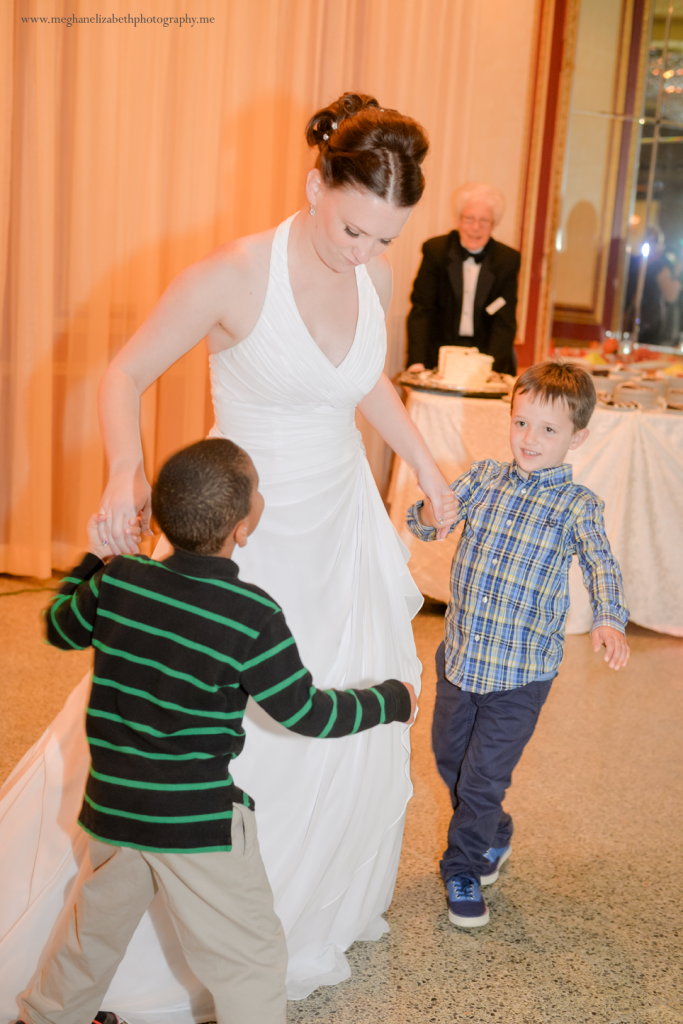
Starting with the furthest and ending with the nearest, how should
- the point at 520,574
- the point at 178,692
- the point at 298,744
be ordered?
the point at 520,574, the point at 298,744, the point at 178,692

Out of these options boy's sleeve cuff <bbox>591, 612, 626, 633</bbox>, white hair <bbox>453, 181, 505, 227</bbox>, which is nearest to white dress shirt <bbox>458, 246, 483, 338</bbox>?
white hair <bbox>453, 181, 505, 227</bbox>

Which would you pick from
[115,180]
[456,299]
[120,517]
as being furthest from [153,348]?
[456,299]

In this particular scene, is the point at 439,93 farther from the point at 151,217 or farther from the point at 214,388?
the point at 214,388

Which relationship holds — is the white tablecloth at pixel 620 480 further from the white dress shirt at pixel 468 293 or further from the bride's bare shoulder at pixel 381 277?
the bride's bare shoulder at pixel 381 277

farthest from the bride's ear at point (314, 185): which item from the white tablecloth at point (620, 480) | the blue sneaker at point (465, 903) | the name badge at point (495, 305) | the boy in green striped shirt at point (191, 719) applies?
the name badge at point (495, 305)

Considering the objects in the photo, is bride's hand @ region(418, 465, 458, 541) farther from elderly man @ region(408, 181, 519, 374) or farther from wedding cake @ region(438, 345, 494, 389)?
elderly man @ region(408, 181, 519, 374)

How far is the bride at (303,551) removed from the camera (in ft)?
5.03

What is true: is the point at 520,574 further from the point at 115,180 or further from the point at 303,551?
the point at 115,180

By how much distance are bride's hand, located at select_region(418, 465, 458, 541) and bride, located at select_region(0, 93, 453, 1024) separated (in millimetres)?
107

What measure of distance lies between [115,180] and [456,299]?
1718 millimetres

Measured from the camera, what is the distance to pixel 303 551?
1.67 metres

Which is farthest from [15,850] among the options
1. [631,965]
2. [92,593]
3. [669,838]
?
[669,838]

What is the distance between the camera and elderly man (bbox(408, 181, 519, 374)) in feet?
15.0

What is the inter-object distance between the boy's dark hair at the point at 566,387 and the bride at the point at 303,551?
340 mm
